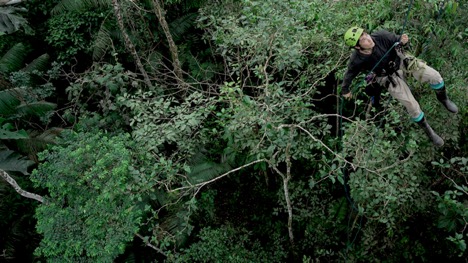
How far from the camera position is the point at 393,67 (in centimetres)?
452

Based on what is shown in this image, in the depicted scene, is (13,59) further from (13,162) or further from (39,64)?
(13,162)

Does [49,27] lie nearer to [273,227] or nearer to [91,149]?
[91,149]

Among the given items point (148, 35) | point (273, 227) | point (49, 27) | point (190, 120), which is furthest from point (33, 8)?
point (273, 227)

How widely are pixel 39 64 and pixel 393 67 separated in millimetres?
6396

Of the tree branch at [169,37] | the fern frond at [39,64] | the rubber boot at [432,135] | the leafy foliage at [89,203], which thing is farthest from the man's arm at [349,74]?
the fern frond at [39,64]

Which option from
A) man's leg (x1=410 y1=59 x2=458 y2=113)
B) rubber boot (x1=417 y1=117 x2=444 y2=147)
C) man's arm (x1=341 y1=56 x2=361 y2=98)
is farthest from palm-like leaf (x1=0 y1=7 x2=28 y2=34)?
rubber boot (x1=417 y1=117 x2=444 y2=147)

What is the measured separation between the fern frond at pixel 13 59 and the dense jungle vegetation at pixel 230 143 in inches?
1.0

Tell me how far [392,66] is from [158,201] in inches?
167

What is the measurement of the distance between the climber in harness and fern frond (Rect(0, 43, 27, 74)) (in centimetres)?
620

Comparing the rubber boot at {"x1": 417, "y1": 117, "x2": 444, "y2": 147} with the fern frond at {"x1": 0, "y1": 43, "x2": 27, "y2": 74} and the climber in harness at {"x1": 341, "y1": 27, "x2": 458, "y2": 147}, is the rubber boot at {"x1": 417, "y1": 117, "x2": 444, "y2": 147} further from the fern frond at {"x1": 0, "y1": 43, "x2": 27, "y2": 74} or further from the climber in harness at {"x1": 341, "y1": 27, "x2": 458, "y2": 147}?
the fern frond at {"x1": 0, "y1": 43, "x2": 27, "y2": 74}

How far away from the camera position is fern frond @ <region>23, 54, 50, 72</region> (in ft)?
24.3

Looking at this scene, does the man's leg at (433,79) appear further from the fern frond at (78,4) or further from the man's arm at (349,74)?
the fern frond at (78,4)

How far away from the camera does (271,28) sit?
488 centimetres

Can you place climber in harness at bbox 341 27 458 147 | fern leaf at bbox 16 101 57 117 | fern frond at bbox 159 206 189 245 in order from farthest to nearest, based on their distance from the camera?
fern leaf at bbox 16 101 57 117 < fern frond at bbox 159 206 189 245 < climber in harness at bbox 341 27 458 147
